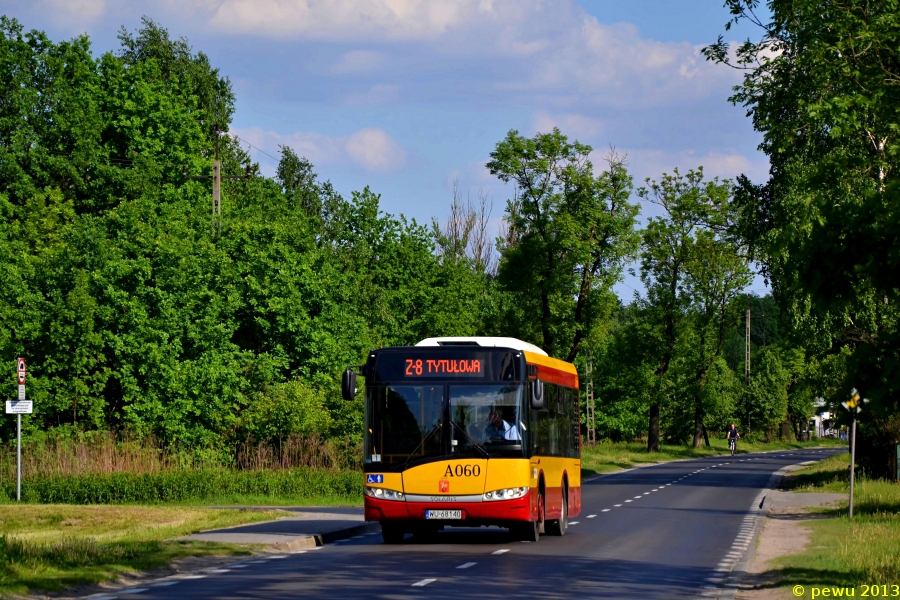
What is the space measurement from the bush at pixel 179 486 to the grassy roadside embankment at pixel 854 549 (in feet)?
40.5

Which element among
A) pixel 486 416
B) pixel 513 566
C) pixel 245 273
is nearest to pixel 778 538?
pixel 486 416

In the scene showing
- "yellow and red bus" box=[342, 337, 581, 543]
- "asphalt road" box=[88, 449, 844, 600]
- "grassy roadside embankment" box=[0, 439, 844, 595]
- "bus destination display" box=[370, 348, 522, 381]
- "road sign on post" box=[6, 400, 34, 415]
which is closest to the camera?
"asphalt road" box=[88, 449, 844, 600]

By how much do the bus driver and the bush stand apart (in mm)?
13041

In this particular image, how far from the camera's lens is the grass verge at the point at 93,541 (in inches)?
558

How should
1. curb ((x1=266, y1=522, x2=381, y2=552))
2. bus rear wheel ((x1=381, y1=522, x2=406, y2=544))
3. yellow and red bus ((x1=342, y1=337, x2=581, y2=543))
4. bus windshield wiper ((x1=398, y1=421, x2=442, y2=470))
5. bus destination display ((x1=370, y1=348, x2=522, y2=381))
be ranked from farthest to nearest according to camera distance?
bus rear wheel ((x1=381, y1=522, x2=406, y2=544)) < bus destination display ((x1=370, y1=348, x2=522, y2=381)) < bus windshield wiper ((x1=398, y1=421, x2=442, y2=470)) < yellow and red bus ((x1=342, y1=337, x2=581, y2=543)) < curb ((x1=266, y1=522, x2=381, y2=552))

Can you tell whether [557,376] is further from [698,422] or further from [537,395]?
[698,422]

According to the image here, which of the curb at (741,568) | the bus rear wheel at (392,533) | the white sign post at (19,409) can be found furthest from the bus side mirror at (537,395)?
the white sign post at (19,409)

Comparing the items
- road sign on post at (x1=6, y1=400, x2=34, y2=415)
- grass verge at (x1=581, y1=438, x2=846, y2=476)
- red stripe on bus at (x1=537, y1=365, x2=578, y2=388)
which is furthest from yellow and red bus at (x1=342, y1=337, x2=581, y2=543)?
grass verge at (x1=581, y1=438, x2=846, y2=476)

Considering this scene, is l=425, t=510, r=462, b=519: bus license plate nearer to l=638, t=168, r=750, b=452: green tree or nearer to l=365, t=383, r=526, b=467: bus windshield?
l=365, t=383, r=526, b=467: bus windshield

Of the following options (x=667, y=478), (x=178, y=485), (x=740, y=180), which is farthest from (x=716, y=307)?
(x=178, y=485)

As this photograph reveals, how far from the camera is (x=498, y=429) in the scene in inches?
779

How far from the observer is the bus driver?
19.7 meters

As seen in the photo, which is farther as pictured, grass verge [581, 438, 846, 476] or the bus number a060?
grass verge [581, 438, 846, 476]

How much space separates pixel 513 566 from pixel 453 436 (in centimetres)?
347
